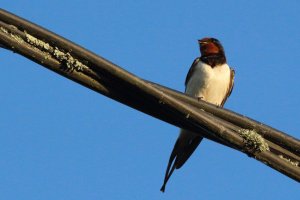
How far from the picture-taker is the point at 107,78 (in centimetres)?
201

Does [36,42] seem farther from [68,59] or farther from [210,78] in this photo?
[210,78]

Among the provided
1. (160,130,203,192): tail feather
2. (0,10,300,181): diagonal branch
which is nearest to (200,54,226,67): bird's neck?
(160,130,203,192): tail feather

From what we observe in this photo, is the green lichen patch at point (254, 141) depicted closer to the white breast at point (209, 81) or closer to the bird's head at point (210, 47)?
the white breast at point (209, 81)

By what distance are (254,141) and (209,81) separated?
3455 mm

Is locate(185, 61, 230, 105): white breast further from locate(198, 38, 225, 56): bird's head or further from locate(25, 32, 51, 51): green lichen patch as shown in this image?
locate(25, 32, 51, 51): green lichen patch

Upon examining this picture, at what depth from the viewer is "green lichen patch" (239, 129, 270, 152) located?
6.72ft

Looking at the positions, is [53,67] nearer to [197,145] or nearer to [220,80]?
[197,145]

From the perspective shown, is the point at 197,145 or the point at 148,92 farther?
the point at 197,145

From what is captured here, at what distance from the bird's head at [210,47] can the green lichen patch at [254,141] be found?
12.0 ft

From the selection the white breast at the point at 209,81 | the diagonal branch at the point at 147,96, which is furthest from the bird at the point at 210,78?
the diagonal branch at the point at 147,96

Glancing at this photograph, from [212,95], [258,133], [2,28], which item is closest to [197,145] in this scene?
[212,95]

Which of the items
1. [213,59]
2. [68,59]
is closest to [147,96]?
[68,59]

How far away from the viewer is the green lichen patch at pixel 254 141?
2.05 metres

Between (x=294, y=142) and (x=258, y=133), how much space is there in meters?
0.11
